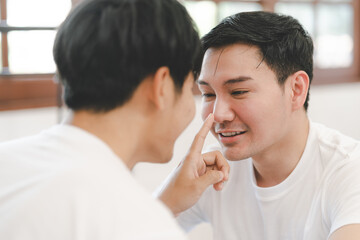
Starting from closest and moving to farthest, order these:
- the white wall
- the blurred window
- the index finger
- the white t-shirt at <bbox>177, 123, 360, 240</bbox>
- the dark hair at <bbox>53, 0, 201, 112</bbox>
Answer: the dark hair at <bbox>53, 0, 201, 112</bbox>, the index finger, the white t-shirt at <bbox>177, 123, 360, 240</bbox>, the white wall, the blurred window

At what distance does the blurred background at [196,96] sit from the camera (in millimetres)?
2119

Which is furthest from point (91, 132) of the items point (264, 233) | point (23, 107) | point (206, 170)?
point (23, 107)

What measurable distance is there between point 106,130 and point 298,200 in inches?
31.4

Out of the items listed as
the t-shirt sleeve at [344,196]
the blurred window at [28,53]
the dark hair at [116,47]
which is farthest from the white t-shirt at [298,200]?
the blurred window at [28,53]

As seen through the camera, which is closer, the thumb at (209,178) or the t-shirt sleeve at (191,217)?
the thumb at (209,178)

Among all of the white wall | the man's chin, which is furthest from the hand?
the white wall

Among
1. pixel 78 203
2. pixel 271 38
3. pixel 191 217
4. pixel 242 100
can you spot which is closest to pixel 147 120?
pixel 78 203

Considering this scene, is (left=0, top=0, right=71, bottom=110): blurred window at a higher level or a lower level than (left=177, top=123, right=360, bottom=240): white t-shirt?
higher

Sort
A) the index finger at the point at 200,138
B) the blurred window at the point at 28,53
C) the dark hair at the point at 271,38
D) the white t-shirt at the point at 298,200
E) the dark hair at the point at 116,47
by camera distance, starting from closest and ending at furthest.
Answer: the dark hair at the point at 116,47, the index finger at the point at 200,138, the white t-shirt at the point at 298,200, the dark hair at the point at 271,38, the blurred window at the point at 28,53

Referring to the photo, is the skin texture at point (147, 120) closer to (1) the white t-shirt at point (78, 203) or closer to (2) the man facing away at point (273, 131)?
(1) the white t-shirt at point (78, 203)

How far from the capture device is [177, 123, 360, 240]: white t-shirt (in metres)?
1.37

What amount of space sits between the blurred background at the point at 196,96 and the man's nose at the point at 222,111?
87 cm

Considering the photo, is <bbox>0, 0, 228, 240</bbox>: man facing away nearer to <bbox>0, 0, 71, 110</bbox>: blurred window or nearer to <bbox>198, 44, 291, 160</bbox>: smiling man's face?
<bbox>198, 44, 291, 160</bbox>: smiling man's face

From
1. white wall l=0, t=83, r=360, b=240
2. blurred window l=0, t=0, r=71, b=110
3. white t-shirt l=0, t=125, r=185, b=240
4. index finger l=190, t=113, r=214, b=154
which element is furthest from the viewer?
blurred window l=0, t=0, r=71, b=110
